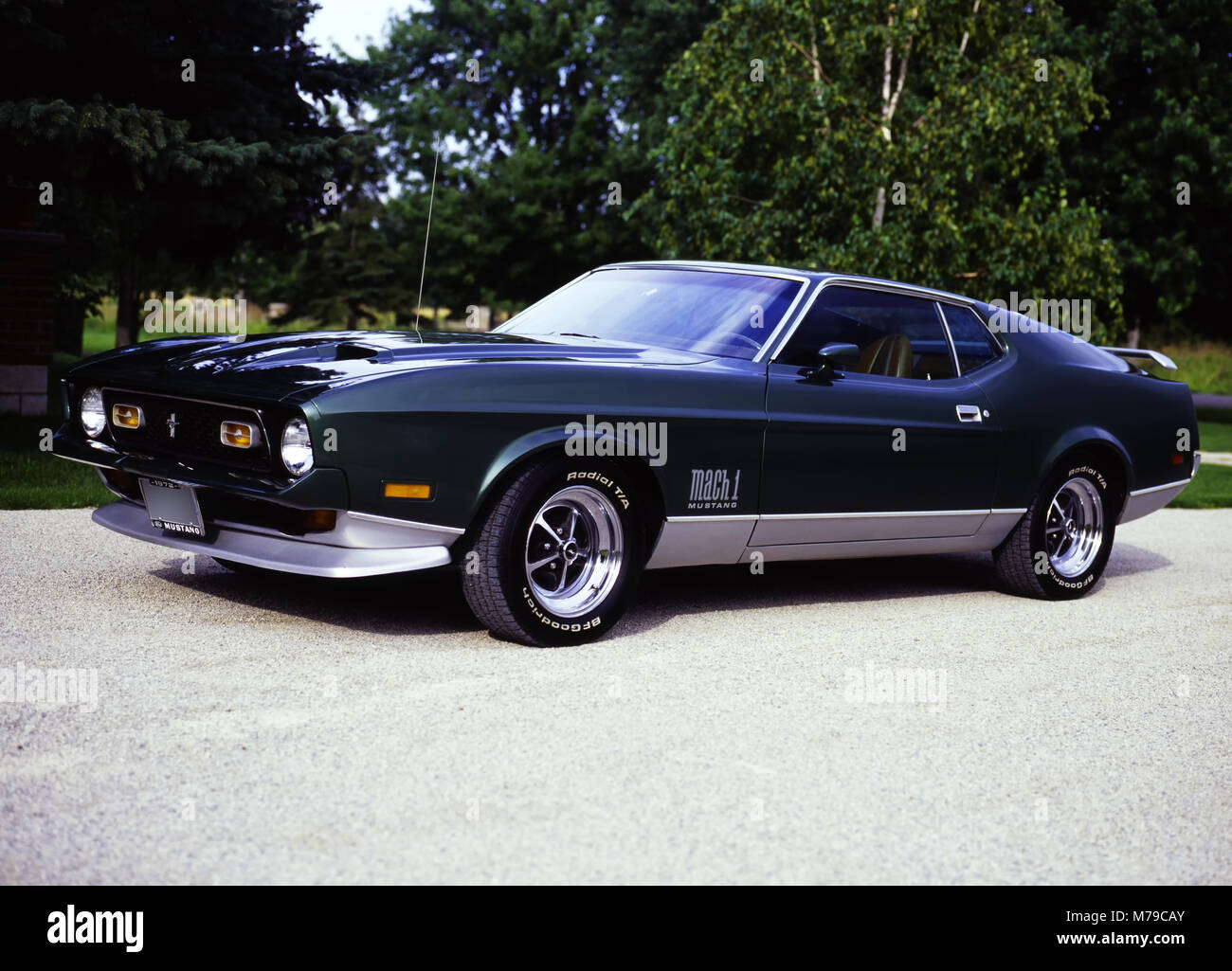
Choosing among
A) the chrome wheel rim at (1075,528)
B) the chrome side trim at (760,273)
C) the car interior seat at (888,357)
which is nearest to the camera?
the chrome side trim at (760,273)

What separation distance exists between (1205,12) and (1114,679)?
2346 cm

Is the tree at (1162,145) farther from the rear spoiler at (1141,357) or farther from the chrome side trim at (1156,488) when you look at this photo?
the chrome side trim at (1156,488)

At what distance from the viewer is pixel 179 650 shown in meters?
4.85

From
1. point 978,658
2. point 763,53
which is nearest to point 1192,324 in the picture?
point 763,53

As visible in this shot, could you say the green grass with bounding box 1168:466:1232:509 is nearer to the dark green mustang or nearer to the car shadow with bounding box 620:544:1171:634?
the car shadow with bounding box 620:544:1171:634

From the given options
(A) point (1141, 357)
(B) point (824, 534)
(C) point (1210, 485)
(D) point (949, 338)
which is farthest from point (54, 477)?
(C) point (1210, 485)

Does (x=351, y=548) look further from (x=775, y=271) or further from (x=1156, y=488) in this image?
(x=1156, y=488)

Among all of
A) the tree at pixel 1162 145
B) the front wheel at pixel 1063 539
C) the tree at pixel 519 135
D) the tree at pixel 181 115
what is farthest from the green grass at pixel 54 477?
the tree at pixel 519 135

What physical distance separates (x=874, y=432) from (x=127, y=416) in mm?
3107

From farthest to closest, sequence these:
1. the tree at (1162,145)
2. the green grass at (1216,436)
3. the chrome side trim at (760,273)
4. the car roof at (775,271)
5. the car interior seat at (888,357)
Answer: the tree at (1162,145) → the green grass at (1216,436) → the car interior seat at (888,357) → the car roof at (775,271) → the chrome side trim at (760,273)

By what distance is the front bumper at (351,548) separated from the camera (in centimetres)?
477

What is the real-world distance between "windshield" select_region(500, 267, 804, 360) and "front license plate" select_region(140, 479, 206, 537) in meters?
1.81

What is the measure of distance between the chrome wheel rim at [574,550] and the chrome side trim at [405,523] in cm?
39
